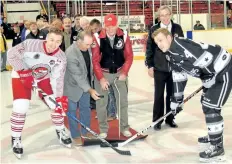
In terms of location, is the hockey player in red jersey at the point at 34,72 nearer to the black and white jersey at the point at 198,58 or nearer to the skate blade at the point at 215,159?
the black and white jersey at the point at 198,58

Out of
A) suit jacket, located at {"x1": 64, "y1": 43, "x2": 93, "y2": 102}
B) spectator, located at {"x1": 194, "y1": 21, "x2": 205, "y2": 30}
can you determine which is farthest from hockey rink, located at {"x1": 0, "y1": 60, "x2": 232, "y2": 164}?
spectator, located at {"x1": 194, "y1": 21, "x2": 205, "y2": 30}

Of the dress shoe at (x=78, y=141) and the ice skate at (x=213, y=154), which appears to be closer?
the ice skate at (x=213, y=154)

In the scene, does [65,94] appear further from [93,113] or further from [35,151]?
[93,113]

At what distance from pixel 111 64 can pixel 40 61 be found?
0.61m

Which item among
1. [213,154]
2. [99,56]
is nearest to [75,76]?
[99,56]

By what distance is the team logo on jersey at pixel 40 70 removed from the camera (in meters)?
3.26

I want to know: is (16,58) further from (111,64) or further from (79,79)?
(111,64)

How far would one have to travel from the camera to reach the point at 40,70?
3279 mm

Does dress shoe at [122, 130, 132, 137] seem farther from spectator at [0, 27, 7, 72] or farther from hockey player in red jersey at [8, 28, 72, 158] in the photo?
spectator at [0, 27, 7, 72]

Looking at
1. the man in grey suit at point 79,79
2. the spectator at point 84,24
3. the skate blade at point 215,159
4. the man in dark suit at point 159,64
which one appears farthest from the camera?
the spectator at point 84,24

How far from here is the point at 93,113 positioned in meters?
4.61

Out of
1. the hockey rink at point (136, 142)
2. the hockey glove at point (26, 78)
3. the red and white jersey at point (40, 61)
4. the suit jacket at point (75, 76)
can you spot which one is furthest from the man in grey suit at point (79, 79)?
the hockey glove at point (26, 78)

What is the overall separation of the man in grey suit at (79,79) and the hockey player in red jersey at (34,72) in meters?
0.16

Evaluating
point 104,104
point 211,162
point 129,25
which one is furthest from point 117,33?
point 129,25
